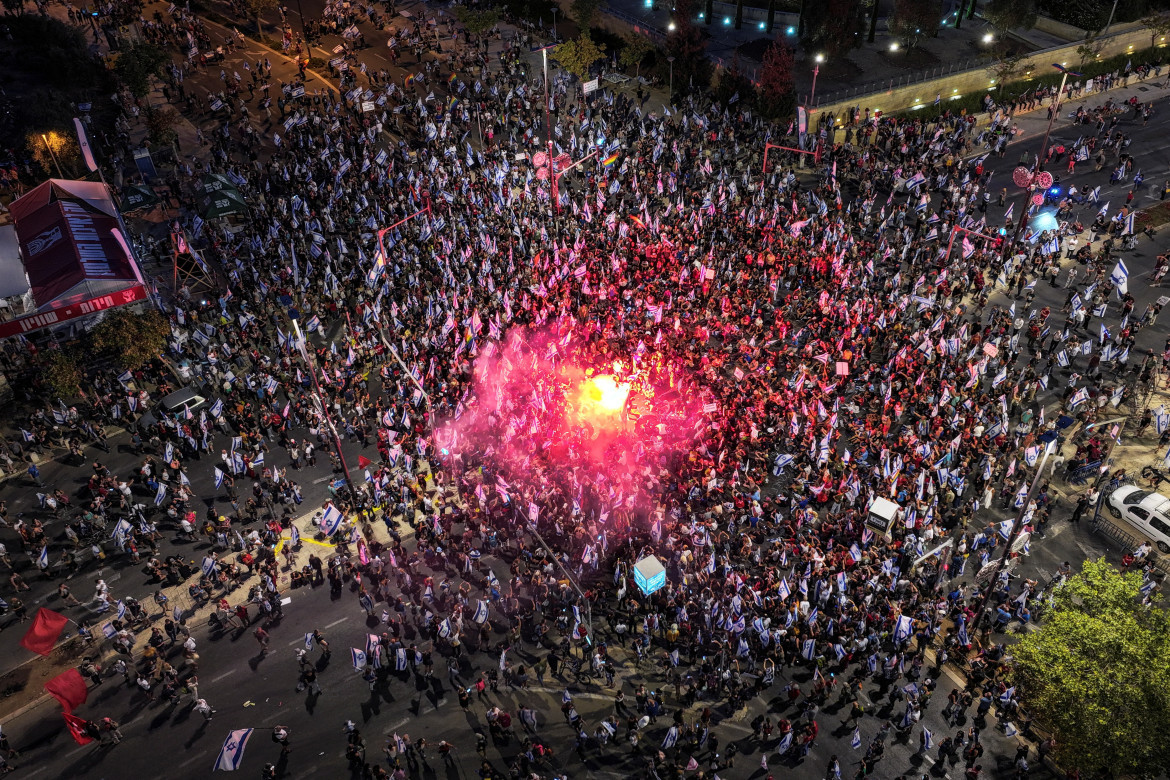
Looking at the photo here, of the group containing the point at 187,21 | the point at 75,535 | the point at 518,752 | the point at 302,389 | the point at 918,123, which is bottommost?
the point at 518,752

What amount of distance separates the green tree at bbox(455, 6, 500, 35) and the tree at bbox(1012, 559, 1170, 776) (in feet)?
206

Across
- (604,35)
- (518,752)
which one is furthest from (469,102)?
(518,752)

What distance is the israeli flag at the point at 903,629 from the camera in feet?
88.8

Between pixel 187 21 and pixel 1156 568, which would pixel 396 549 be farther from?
pixel 187 21

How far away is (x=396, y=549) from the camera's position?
31.3 m

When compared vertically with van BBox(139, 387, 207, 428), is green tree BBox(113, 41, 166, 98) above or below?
above

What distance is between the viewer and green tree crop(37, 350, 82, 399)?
123 ft

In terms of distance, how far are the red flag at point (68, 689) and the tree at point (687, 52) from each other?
56495mm

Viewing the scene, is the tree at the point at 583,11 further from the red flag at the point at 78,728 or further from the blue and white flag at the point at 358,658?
the red flag at the point at 78,728

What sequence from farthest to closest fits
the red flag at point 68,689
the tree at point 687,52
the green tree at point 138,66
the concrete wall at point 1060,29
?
the concrete wall at point 1060,29
the tree at point 687,52
the green tree at point 138,66
the red flag at point 68,689

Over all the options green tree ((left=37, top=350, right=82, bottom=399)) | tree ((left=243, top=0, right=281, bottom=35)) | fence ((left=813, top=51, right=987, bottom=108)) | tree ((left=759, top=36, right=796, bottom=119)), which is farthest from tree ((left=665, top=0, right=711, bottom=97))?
green tree ((left=37, top=350, right=82, bottom=399))

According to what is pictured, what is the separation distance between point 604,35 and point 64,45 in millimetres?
44556

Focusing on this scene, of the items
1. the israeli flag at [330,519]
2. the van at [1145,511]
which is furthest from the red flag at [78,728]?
the van at [1145,511]

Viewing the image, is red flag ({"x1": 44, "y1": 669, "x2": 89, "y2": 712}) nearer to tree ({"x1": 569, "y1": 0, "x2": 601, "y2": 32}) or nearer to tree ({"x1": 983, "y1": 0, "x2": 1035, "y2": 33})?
tree ({"x1": 569, "y1": 0, "x2": 601, "y2": 32})
